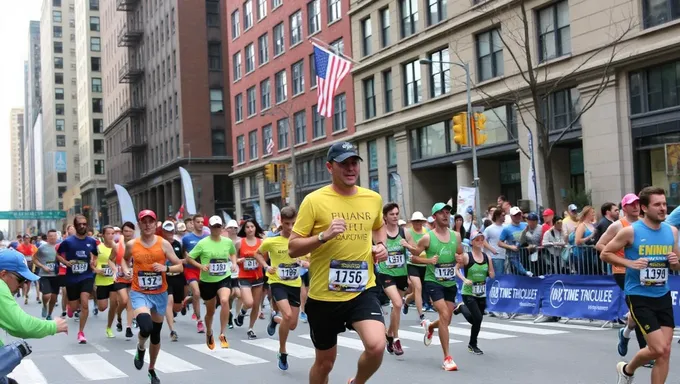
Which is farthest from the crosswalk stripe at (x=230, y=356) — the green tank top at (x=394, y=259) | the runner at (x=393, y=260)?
the green tank top at (x=394, y=259)

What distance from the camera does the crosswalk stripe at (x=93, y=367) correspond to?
416 inches

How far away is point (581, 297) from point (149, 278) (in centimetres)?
805

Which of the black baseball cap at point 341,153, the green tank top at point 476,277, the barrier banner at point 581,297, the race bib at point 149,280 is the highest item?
the black baseball cap at point 341,153

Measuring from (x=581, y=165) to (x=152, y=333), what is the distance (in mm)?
21399

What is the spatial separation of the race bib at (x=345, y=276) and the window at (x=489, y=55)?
82.3 feet

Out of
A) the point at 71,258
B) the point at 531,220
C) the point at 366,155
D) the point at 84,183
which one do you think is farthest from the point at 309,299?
the point at 84,183

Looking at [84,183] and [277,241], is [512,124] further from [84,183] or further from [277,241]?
[84,183]

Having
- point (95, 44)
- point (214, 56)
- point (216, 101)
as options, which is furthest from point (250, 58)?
point (95, 44)

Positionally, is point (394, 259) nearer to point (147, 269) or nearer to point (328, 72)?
point (147, 269)

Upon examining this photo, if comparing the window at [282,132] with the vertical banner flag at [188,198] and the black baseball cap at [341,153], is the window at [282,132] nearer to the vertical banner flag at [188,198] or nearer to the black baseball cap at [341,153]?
the vertical banner flag at [188,198]

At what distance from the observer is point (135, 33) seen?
262 feet

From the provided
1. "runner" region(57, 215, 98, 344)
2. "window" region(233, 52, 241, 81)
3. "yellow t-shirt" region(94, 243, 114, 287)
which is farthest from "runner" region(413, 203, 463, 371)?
"window" region(233, 52, 241, 81)

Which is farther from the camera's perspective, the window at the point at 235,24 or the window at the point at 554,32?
the window at the point at 235,24

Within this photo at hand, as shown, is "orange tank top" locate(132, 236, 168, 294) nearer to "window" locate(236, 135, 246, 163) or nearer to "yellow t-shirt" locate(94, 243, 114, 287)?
"yellow t-shirt" locate(94, 243, 114, 287)
